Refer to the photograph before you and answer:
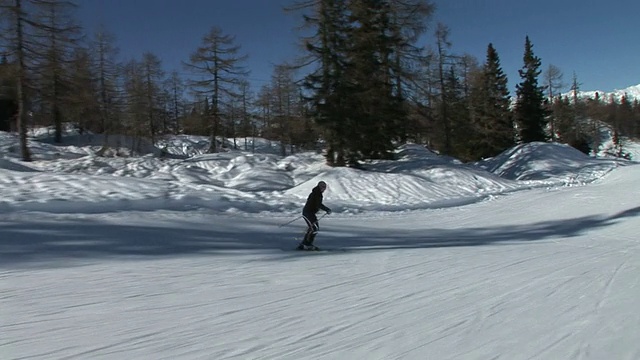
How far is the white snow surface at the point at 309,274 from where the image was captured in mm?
4676

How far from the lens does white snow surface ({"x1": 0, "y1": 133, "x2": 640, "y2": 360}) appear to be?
4.68m

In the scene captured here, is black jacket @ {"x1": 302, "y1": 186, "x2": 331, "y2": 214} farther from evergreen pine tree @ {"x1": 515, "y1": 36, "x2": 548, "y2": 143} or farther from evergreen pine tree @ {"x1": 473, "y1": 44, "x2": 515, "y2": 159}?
evergreen pine tree @ {"x1": 515, "y1": 36, "x2": 548, "y2": 143}

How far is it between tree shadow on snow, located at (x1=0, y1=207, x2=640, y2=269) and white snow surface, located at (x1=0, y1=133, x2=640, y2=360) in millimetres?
58

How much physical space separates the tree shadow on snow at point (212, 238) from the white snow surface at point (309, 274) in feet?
0.19

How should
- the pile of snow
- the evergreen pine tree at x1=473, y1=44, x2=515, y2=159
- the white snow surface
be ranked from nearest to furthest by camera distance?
the white snow surface → the pile of snow → the evergreen pine tree at x1=473, y1=44, x2=515, y2=159

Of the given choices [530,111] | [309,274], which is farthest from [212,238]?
[530,111]

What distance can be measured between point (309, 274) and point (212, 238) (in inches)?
152

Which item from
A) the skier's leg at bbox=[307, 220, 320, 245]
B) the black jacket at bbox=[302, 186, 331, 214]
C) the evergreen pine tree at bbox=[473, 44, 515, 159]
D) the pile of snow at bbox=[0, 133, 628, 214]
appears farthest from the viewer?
the evergreen pine tree at bbox=[473, 44, 515, 159]

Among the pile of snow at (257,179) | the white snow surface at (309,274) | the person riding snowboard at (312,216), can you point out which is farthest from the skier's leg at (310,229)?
the pile of snow at (257,179)

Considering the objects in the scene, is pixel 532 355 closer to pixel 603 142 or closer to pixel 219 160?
pixel 219 160

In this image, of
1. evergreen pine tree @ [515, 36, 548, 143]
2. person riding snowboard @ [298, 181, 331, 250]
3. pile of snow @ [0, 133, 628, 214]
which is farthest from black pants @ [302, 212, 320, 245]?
evergreen pine tree @ [515, 36, 548, 143]

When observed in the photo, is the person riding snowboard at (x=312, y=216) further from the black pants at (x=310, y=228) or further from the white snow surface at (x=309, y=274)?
the white snow surface at (x=309, y=274)

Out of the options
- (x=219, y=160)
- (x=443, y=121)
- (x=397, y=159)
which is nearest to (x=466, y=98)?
(x=443, y=121)

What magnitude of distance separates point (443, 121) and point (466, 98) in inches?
475
